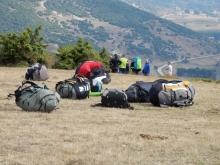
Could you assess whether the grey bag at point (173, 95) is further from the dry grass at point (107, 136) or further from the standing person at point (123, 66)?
the standing person at point (123, 66)

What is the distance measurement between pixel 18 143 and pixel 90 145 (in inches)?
49.0

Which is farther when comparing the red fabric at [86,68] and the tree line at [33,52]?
the tree line at [33,52]

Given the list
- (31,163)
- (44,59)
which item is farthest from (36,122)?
(44,59)

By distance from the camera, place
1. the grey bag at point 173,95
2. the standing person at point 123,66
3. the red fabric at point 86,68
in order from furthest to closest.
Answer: the standing person at point 123,66 < the red fabric at point 86,68 < the grey bag at point 173,95

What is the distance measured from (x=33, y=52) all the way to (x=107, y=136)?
2814cm

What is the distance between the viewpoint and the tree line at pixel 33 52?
36031 millimetres

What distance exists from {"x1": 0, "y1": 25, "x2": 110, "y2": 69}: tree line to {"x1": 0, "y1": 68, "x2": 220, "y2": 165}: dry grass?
2150 centimetres

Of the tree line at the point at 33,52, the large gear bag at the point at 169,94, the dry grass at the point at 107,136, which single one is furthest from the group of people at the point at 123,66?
the dry grass at the point at 107,136

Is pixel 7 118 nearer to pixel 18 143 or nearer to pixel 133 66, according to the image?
pixel 18 143

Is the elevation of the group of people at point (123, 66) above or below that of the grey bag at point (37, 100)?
A: above

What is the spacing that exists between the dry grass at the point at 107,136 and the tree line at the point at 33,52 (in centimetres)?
2150

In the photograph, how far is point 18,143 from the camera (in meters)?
8.79

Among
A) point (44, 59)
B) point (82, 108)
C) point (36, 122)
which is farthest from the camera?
point (44, 59)

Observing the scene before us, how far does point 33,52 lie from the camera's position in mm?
37250
